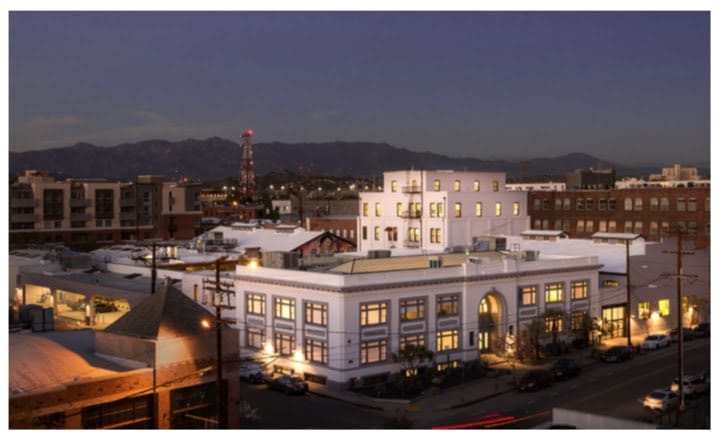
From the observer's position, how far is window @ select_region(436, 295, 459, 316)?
141 feet

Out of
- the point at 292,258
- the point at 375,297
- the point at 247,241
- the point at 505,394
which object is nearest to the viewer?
the point at 505,394

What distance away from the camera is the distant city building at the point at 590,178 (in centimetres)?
11833

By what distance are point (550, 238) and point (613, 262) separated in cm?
697

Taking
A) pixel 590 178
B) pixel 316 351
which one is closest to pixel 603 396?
pixel 316 351

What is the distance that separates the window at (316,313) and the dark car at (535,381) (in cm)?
918

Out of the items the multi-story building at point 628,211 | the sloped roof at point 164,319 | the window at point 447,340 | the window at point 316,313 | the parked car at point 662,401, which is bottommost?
the parked car at point 662,401

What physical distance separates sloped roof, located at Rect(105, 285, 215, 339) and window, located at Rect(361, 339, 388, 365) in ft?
46.5

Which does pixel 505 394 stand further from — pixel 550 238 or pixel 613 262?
pixel 550 238

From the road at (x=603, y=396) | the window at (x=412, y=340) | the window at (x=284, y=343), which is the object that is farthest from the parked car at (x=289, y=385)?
the road at (x=603, y=396)

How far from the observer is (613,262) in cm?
5597

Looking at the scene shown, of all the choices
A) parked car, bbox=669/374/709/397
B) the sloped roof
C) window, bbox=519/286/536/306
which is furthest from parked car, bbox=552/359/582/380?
the sloped roof

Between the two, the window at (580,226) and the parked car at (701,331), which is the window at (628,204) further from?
the parked car at (701,331)

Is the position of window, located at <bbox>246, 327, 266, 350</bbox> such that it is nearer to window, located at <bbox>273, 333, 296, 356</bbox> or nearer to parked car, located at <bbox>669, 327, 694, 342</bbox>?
window, located at <bbox>273, 333, 296, 356</bbox>
